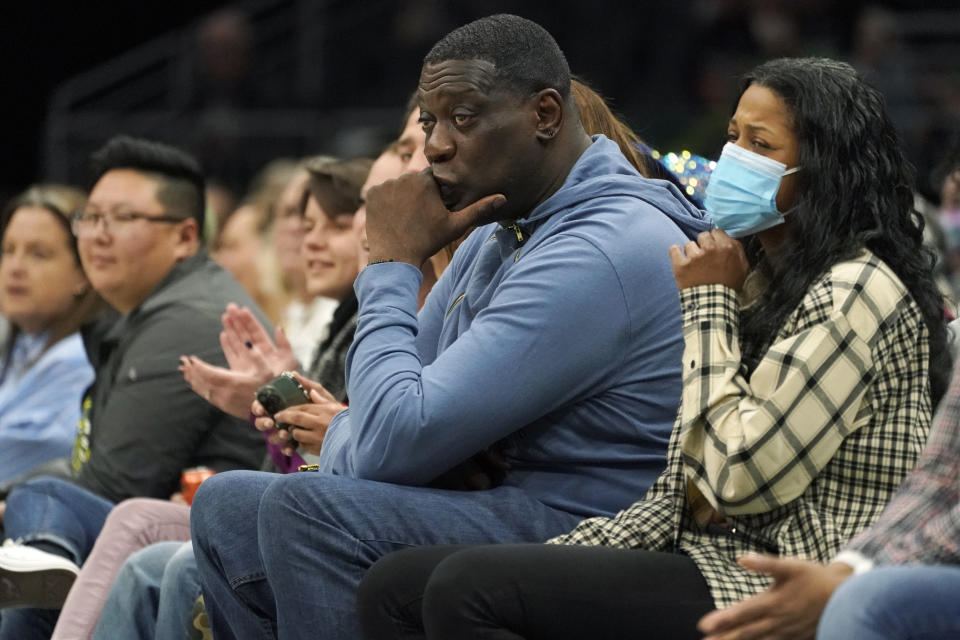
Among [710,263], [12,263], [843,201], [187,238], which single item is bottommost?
[12,263]

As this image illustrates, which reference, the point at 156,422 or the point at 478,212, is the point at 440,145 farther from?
the point at 156,422

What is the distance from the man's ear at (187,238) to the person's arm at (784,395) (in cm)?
275

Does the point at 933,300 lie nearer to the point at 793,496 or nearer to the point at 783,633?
the point at 793,496

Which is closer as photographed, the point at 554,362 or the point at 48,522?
the point at 554,362

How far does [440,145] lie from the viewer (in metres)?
2.88

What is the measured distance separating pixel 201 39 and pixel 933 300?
8.73 meters

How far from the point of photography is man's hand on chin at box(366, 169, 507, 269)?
2.89 meters

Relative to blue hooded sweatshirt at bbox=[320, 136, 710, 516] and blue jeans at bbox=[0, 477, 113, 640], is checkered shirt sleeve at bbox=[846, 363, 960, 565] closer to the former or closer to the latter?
blue hooded sweatshirt at bbox=[320, 136, 710, 516]

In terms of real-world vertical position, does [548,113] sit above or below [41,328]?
above

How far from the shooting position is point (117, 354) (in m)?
4.49

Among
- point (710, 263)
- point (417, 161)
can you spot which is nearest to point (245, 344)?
point (417, 161)

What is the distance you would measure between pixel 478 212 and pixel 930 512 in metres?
1.09

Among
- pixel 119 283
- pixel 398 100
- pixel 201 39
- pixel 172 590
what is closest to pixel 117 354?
pixel 119 283

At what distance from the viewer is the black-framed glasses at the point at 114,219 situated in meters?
4.85
